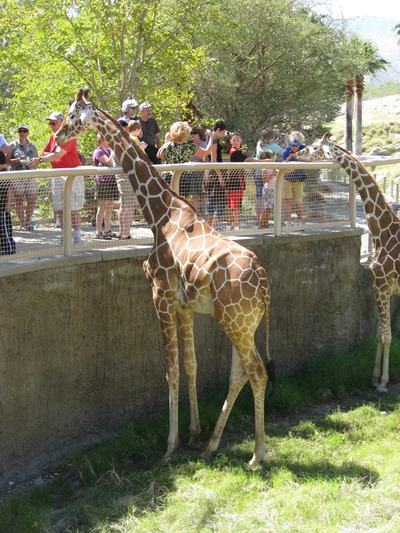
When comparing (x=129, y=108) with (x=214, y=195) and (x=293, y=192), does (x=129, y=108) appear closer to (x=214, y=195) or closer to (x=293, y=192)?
(x=214, y=195)

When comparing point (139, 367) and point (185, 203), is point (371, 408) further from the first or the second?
point (185, 203)

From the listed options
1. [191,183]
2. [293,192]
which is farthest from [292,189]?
[191,183]

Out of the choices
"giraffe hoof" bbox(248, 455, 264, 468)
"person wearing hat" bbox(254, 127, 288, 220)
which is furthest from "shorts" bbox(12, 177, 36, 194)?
"giraffe hoof" bbox(248, 455, 264, 468)

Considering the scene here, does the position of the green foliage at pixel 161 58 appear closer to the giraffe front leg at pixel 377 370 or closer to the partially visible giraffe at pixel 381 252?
the partially visible giraffe at pixel 381 252

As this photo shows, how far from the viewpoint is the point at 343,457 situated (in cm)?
727

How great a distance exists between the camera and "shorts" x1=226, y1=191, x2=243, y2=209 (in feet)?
29.0

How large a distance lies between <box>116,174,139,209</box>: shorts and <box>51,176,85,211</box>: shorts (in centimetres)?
42

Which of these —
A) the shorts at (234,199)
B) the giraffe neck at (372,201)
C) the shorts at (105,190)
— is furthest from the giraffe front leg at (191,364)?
the giraffe neck at (372,201)

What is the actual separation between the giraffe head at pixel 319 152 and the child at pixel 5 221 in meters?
4.37

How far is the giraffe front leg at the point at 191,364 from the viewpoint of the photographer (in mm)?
7383

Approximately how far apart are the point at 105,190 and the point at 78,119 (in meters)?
0.74

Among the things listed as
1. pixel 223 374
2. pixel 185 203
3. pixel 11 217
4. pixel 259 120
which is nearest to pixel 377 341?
pixel 223 374

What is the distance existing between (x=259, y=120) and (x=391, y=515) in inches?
710

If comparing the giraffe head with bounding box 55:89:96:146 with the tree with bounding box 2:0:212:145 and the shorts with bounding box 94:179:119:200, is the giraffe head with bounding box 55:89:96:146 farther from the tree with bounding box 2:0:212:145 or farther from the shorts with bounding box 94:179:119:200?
the tree with bounding box 2:0:212:145
